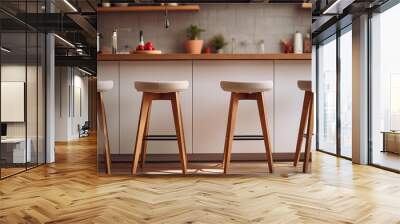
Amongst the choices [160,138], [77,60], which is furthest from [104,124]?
[77,60]

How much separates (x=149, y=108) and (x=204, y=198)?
130 centimetres

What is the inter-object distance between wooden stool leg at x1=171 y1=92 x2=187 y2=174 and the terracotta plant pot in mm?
431

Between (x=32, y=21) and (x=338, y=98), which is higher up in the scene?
(x=32, y=21)

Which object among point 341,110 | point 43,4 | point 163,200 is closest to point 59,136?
point 43,4

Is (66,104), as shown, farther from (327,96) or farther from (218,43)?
(218,43)

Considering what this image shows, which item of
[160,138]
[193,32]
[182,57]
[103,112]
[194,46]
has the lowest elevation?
[160,138]

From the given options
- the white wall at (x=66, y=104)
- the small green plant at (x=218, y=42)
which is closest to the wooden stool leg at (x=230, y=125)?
the small green plant at (x=218, y=42)

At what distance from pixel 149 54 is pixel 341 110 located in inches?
153

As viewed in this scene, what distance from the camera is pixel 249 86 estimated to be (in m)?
3.97

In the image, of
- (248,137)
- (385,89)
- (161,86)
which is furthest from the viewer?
(385,89)

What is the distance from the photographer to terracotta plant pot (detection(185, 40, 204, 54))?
4.02 m

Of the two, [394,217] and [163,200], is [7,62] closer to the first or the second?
[163,200]

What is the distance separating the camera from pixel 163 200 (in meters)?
3.07

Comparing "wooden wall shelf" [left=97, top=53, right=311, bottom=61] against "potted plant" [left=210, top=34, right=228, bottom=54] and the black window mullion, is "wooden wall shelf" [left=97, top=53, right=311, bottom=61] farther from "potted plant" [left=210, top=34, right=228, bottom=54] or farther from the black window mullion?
the black window mullion
